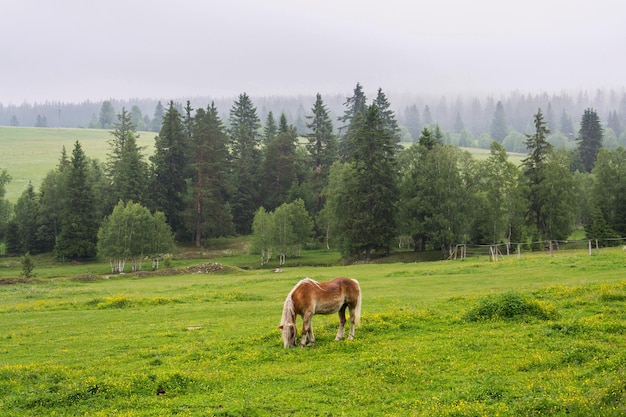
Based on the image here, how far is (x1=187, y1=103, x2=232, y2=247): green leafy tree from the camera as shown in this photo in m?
81.9

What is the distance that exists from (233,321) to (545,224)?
5618 centimetres

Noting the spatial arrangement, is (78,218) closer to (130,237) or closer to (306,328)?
(130,237)

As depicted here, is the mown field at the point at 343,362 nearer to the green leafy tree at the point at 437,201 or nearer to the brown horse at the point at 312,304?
the brown horse at the point at 312,304

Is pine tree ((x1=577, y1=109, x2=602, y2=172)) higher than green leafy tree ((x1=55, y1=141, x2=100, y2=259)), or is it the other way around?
pine tree ((x1=577, y1=109, x2=602, y2=172))

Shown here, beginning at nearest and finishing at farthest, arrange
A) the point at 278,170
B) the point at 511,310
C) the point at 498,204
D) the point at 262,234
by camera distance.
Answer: the point at 511,310
the point at 498,204
the point at 262,234
the point at 278,170

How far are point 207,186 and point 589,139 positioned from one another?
269ft

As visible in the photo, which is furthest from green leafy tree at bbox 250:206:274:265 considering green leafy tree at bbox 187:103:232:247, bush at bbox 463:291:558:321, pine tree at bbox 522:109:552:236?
bush at bbox 463:291:558:321

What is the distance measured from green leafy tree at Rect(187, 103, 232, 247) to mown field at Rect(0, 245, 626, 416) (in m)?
57.7

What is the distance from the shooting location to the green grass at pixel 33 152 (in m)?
130

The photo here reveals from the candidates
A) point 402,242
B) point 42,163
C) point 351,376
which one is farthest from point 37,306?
point 42,163

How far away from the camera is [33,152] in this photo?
534ft

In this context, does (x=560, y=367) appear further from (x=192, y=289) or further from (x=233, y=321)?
(x=192, y=289)

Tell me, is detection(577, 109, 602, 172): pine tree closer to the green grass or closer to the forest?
the forest

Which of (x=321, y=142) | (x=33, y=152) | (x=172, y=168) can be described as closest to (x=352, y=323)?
(x=172, y=168)
